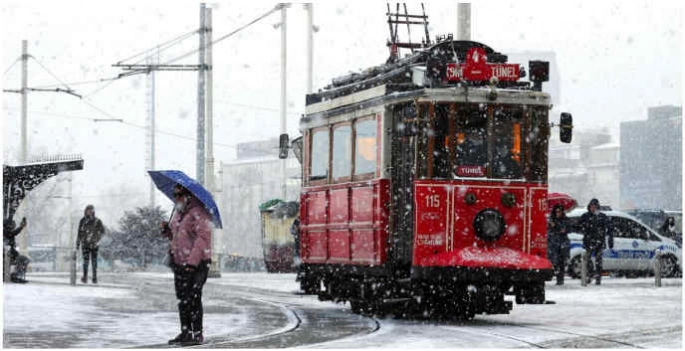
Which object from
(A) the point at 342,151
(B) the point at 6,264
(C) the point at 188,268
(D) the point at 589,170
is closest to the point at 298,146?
(A) the point at 342,151

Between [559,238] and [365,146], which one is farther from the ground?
[365,146]

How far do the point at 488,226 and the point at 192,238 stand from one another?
15.1ft

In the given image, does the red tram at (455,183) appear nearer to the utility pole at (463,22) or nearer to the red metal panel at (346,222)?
the red metal panel at (346,222)

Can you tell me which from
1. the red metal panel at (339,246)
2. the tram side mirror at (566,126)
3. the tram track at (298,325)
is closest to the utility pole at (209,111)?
the tram track at (298,325)

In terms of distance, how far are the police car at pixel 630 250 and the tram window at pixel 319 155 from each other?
13.0 m

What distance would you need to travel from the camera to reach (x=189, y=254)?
12.7 metres

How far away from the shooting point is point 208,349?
40.1ft

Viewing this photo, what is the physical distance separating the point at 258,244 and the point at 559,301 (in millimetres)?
84584

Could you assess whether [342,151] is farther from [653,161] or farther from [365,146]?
[653,161]

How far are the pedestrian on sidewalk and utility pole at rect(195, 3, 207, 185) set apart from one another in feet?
73.8

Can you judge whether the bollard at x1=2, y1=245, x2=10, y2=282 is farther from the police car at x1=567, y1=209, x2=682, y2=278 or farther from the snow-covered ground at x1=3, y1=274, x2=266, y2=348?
the police car at x1=567, y1=209, x2=682, y2=278

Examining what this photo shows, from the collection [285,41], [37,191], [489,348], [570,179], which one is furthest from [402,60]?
[570,179]

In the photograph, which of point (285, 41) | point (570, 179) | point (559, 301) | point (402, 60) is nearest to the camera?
point (402, 60)

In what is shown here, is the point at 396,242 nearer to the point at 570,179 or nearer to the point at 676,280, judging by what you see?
the point at 676,280
